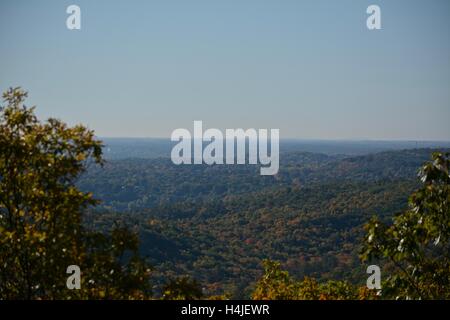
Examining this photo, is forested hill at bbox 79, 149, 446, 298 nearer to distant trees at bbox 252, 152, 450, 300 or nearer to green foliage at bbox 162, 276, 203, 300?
distant trees at bbox 252, 152, 450, 300

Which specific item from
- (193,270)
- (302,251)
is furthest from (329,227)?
(193,270)

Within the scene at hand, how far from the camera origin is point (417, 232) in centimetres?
732

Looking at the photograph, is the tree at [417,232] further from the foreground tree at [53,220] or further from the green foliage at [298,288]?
the foreground tree at [53,220]

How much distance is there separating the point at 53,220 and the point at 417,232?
5627 mm

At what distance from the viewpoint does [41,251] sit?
22.3 feet

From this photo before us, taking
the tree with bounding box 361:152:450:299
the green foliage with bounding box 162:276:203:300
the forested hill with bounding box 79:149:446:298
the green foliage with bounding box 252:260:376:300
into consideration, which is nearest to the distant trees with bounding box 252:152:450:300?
the tree with bounding box 361:152:450:299

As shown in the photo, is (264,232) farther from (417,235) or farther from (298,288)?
(417,235)

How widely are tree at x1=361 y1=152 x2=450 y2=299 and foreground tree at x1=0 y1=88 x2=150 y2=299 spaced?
3.67 m

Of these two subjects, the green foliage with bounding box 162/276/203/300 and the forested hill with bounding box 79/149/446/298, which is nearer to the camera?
the green foliage with bounding box 162/276/203/300

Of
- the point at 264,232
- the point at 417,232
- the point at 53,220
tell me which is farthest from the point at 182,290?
the point at 264,232

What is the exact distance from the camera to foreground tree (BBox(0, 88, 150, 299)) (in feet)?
22.5

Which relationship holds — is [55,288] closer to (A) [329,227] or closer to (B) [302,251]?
(B) [302,251]

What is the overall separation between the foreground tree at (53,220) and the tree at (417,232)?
12.0 feet
